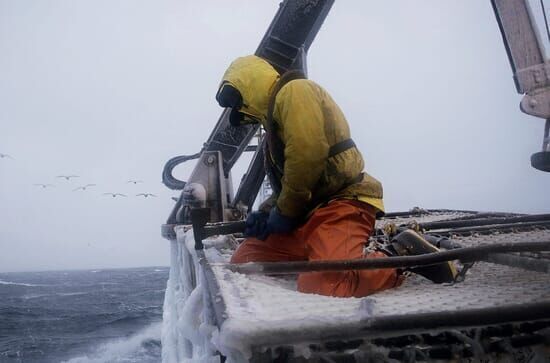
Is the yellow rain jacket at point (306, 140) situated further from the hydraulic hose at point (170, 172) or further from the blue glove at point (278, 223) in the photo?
the hydraulic hose at point (170, 172)

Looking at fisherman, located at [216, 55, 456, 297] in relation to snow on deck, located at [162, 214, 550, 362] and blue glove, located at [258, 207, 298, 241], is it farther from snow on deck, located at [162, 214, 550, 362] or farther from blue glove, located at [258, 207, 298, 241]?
snow on deck, located at [162, 214, 550, 362]

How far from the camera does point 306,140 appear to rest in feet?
7.47

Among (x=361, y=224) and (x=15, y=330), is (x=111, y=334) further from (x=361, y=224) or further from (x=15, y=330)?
(x=361, y=224)

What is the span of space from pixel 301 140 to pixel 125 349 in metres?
22.2

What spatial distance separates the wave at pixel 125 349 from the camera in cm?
1938

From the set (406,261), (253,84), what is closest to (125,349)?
(253,84)

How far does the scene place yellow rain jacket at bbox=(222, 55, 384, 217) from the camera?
91.0 inches

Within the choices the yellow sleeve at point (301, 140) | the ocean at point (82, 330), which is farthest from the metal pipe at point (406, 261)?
the ocean at point (82, 330)

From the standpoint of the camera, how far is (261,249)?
279 centimetres

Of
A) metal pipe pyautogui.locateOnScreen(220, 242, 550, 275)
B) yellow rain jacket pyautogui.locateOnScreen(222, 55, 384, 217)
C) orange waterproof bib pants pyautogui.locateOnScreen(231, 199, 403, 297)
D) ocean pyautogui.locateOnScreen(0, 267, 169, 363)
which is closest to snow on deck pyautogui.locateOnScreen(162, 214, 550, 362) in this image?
metal pipe pyautogui.locateOnScreen(220, 242, 550, 275)

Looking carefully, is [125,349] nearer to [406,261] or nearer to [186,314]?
[186,314]

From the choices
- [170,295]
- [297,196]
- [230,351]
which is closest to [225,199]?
[170,295]

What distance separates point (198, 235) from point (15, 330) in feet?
114

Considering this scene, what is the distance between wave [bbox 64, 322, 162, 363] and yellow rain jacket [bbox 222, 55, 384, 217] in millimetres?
19014
